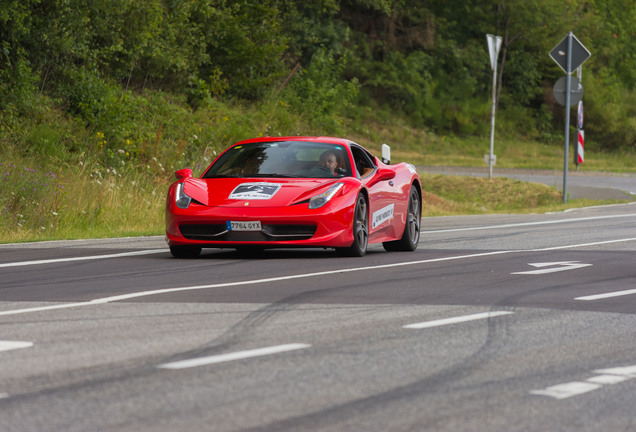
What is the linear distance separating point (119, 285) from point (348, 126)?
50.1m

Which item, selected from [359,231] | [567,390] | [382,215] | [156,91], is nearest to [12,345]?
[567,390]

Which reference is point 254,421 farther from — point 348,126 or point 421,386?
point 348,126

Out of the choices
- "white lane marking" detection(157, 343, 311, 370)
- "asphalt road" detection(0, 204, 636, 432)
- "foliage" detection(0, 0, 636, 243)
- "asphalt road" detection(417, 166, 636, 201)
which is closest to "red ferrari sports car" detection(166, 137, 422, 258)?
"asphalt road" detection(0, 204, 636, 432)

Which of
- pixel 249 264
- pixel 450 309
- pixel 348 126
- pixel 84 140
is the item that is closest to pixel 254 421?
pixel 450 309

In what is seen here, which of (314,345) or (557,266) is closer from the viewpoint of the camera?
(314,345)

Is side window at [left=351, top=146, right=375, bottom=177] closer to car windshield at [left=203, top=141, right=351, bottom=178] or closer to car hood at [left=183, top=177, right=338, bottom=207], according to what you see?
car windshield at [left=203, top=141, right=351, bottom=178]

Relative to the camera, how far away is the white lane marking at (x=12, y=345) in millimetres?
6655

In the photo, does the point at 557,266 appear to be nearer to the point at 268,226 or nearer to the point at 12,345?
the point at 268,226

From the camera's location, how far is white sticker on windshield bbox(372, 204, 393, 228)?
45.4 ft

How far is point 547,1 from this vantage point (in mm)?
66188

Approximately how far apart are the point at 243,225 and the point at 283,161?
143 centimetres

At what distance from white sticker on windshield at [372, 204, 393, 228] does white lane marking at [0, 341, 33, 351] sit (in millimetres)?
7310

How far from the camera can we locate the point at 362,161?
14594 millimetres

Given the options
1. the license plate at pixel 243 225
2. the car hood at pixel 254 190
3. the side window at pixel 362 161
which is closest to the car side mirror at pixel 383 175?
the side window at pixel 362 161
